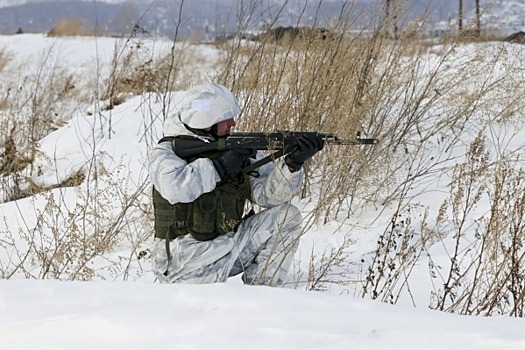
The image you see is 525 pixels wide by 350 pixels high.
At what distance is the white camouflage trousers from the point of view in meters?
3.16

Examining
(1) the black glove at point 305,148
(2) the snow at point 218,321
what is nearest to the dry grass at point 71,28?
(1) the black glove at point 305,148

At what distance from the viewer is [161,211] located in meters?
3.13

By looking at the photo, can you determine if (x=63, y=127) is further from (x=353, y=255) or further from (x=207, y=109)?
(x=207, y=109)

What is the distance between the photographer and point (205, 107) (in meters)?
3.03

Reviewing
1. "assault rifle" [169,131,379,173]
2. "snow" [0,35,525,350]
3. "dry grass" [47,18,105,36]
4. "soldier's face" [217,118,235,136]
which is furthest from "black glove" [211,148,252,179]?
"dry grass" [47,18,105,36]

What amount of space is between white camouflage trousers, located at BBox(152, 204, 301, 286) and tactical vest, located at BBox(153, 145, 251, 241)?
5 cm

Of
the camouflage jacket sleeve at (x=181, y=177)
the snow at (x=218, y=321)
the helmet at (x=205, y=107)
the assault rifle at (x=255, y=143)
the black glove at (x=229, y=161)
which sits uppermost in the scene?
the helmet at (x=205, y=107)

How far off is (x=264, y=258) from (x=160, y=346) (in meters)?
1.39

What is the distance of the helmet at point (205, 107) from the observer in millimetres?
3037

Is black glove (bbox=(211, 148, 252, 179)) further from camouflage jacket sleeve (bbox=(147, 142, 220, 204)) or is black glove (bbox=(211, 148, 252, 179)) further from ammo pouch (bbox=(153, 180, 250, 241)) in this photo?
ammo pouch (bbox=(153, 180, 250, 241))

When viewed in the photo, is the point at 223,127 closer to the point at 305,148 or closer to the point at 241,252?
the point at 305,148

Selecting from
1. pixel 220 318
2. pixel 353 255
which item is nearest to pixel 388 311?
pixel 220 318

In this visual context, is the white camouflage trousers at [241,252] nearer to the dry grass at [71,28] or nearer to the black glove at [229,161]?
the black glove at [229,161]

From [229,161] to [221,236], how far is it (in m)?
0.36
